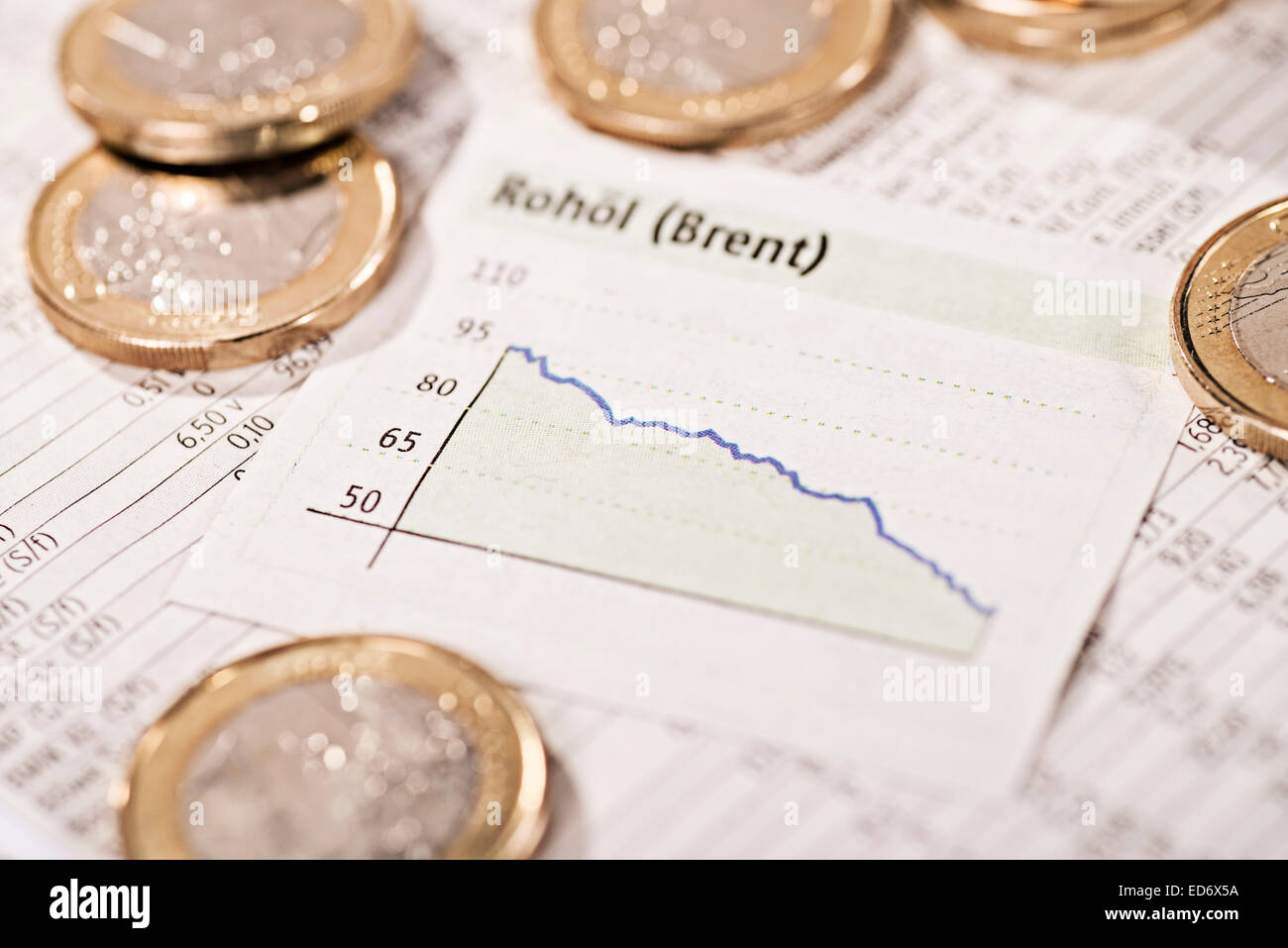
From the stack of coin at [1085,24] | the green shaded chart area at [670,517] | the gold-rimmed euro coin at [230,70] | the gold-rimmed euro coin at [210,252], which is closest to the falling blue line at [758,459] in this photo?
the green shaded chart area at [670,517]

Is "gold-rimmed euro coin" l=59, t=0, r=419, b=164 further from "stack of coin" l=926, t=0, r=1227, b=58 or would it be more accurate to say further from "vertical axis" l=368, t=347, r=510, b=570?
"stack of coin" l=926, t=0, r=1227, b=58

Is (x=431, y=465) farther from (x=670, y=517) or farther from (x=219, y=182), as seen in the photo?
(x=219, y=182)

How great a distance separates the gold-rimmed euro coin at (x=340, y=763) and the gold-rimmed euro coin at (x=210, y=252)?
26 centimetres

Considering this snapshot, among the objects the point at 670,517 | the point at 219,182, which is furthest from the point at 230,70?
the point at 670,517

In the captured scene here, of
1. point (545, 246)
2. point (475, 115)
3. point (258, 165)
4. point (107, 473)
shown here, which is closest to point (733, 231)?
point (545, 246)

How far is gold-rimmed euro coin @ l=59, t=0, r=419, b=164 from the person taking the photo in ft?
3.04

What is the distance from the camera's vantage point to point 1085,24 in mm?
974

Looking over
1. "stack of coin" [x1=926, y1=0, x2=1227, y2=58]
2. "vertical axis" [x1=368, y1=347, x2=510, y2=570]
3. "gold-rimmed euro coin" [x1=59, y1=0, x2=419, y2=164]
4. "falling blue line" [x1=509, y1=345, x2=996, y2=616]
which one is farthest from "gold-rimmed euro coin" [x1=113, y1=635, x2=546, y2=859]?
"stack of coin" [x1=926, y1=0, x2=1227, y2=58]

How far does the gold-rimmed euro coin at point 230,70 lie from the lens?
0.93 metres

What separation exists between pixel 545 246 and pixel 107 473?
350 mm

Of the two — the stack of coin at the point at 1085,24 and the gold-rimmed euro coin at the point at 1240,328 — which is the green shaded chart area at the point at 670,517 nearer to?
the gold-rimmed euro coin at the point at 1240,328

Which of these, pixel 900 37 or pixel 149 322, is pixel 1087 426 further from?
pixel 149 322

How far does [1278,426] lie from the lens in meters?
0.74
